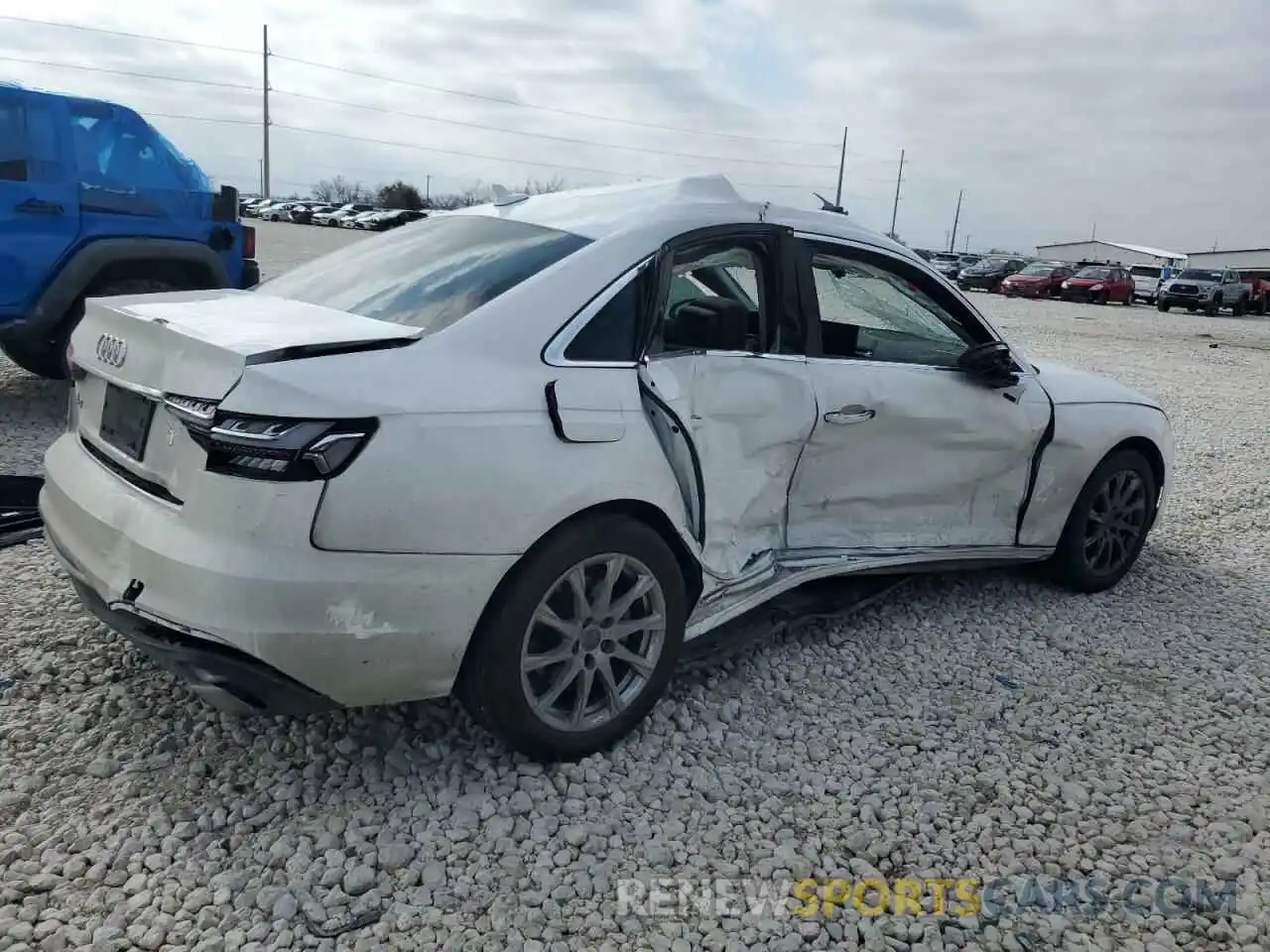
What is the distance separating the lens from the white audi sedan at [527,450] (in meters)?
2.39

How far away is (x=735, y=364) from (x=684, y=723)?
3.96ft

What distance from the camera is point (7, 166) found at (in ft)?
20.5

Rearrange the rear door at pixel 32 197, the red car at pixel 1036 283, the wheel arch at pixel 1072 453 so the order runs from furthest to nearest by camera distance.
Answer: the red car at pixel 1036 283
the rear door at pixel 32 197
the wheel arch at pixel 1072 453

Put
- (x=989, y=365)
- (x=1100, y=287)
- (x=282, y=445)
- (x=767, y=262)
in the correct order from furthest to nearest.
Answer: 1. (x=1100, y=287)
2. (x=989, y=365)
3. (x=767, y=262)
4. (x=282, y=445)

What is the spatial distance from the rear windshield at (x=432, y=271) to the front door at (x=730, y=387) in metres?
0.42

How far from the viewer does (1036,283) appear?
3691cm

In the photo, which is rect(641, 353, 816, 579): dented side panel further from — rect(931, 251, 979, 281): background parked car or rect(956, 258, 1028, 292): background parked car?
rect(931, 251, 979, 281): background parked car

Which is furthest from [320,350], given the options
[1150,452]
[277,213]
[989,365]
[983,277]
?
[277,213]

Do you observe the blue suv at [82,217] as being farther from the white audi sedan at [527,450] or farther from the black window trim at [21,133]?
the white audi sedan at [527,450]

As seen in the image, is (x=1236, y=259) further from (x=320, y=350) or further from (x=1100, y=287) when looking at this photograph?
(x=320, y=350)

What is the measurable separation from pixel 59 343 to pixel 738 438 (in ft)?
17.6

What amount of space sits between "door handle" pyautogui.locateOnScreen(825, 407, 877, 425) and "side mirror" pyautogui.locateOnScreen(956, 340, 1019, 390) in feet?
2.01

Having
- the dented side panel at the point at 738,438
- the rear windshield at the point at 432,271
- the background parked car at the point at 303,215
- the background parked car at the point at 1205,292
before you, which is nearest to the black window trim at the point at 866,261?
the dented side panel at the point at 738,438

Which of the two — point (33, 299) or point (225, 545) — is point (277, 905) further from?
point (33, 299)
